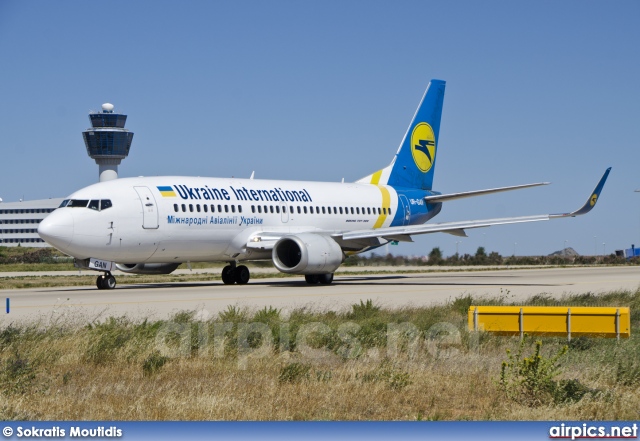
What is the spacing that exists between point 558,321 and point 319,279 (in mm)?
16837

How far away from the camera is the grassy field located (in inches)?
399

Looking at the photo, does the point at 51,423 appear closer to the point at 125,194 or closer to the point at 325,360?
the point at 325,360

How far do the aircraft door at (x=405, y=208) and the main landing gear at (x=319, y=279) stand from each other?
777cm

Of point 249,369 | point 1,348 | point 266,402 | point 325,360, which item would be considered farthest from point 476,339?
point 1,348

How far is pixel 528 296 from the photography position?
25156 millimetres

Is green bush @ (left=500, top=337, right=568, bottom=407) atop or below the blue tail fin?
below

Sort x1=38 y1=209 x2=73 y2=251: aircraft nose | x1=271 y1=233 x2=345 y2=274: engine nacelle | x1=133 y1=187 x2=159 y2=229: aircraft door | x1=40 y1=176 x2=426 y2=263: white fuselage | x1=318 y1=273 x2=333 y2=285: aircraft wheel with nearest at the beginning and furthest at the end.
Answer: x1=38 y1=209 x2=73 y2=251: aircraft nose → x1=40 y1=176 x2=426 y2=263: white fuselage → x1=133 y1=187 x2=159 y2=229: aircraft door → x1=271 y1=233 x2=345 y2=274: engine nacelle → x1=318 y1=273 x2=333 y2=285: aircraft wheel

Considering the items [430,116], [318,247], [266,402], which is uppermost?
[430,116]

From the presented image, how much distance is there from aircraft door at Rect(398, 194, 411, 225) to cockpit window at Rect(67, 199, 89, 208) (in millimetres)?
15177

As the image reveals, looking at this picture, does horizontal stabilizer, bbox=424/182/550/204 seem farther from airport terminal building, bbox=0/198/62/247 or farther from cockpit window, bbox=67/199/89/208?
airport terminal building, bbox=0/198/62/247

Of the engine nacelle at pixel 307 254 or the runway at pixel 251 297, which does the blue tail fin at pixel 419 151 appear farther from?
the engine nacelle at pixel 307 254

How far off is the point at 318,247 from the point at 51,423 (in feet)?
74.7

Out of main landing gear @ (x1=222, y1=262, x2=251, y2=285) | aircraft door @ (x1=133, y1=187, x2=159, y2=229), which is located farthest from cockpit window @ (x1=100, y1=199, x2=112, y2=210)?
main landing gear @ (x1=222, y1=262, x2=251, y2=285)

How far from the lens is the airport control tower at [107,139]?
94.1 m
